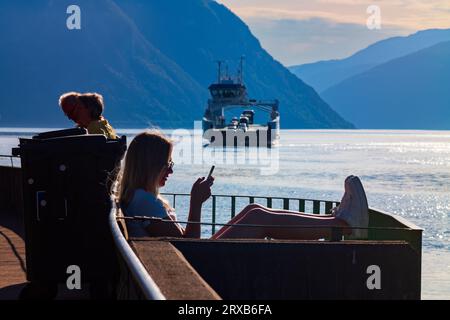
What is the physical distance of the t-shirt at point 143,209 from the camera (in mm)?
5645

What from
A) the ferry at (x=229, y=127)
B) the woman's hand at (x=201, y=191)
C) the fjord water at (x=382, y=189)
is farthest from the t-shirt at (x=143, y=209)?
the ferry at (x=229, y=127)

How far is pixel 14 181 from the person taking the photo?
54.2 feet

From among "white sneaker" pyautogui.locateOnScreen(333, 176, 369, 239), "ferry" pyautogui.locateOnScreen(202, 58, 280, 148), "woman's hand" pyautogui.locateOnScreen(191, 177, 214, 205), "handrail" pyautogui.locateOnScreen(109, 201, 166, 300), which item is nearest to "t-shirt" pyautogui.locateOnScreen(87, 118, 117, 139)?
"woman's hand" pyautogui.locateOnScreen(191, 177, 214, 205)

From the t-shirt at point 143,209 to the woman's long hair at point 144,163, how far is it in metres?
0.04

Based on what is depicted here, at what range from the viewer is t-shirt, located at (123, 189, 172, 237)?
5.64 meters

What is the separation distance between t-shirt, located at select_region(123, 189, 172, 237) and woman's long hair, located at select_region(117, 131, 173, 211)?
0.14ft

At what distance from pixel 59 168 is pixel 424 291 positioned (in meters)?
18.4

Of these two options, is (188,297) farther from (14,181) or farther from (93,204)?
(14,181)

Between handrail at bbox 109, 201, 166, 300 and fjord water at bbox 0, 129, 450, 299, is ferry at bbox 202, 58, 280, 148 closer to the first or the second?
fjord water at bbox 0, 129, 450, 299

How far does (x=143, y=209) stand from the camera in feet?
18.9

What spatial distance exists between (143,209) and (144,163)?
0.32m

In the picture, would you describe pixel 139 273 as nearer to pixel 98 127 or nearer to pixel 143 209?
pixel 143 209
